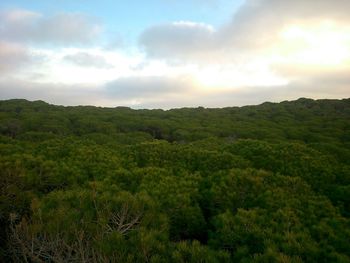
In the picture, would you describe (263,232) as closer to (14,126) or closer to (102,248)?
(102,248)

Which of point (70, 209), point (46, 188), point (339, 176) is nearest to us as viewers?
point (70, 209)

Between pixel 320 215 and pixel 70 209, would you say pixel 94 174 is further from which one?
pixel 320 215

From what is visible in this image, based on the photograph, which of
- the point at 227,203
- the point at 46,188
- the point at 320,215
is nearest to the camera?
the point at 320,215

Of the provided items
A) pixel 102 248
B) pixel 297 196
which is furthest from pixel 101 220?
pixel 297 196

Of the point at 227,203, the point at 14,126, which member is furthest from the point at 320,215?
the point at 14,126

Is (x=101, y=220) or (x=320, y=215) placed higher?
(x=101, y=220)

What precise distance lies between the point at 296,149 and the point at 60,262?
541 inches

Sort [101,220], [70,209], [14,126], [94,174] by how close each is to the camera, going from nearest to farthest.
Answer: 1. [101,220]
2. [70,209]
3. [94,174]
4. [14,126]

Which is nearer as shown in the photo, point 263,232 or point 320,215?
point 263,232

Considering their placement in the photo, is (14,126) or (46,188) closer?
(46,188)

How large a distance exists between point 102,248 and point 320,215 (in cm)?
668

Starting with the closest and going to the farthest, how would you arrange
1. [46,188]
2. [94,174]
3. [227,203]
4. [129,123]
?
[227,203]
[46,188]
[94,174]
[129,123]

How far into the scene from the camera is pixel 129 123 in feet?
182

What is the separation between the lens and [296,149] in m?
17.7
